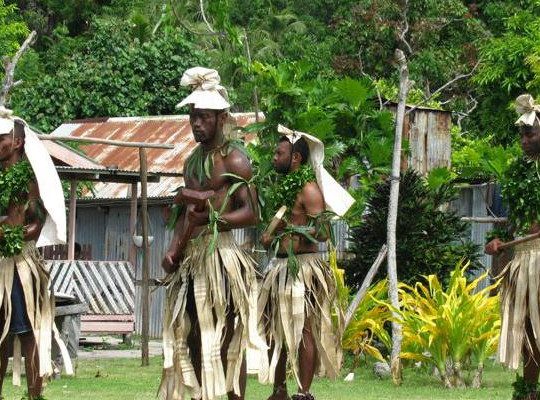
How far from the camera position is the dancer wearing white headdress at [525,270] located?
28.1 ft

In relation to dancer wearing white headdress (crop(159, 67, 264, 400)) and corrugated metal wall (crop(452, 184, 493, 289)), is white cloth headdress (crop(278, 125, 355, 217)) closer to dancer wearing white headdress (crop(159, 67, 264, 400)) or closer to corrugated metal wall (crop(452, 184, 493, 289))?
dancer wearing white headdress (crop(159, 67, 264, 400))

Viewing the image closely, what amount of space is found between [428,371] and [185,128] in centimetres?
1115

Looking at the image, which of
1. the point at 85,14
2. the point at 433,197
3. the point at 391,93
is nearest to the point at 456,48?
the point at 391,93

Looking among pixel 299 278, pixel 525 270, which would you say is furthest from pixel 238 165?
pixel 525 270

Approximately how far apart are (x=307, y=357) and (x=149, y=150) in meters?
14.5

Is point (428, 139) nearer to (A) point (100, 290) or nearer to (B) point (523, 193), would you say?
(A) point (100, 290)

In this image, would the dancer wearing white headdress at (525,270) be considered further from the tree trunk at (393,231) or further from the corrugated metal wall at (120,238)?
the corrugated metal wall at (120,238)

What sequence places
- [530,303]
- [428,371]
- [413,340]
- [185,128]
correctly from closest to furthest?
[530,303] < [413,340] < [428,371] < [185,128]

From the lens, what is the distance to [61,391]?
11039 millimetres

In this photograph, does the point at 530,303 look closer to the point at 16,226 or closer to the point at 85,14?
the point at 16,226

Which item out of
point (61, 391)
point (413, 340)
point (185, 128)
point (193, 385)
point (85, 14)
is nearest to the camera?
point (193, 385)

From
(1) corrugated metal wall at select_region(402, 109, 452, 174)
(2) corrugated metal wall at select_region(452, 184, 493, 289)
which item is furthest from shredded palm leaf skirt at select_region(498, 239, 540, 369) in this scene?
(2) corrugated metal wall at select_region(452, 184, 493, 289)

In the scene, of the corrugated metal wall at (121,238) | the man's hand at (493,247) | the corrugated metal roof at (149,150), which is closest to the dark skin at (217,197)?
the man's hand at (493,247)

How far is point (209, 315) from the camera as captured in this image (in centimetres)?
802
